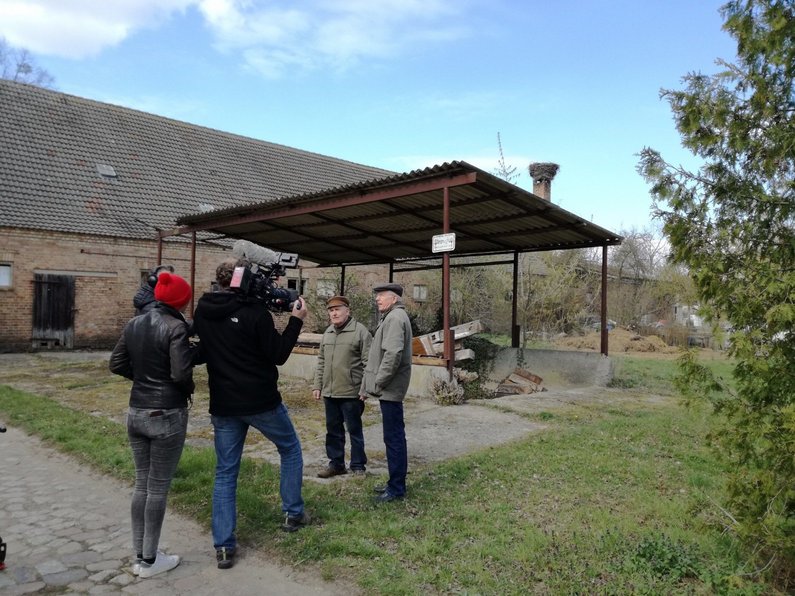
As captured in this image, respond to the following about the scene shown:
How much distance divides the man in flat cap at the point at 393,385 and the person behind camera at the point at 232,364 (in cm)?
120

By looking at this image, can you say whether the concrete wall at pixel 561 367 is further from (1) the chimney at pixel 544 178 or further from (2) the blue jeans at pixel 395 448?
(1) the chimney at pixel 544 178

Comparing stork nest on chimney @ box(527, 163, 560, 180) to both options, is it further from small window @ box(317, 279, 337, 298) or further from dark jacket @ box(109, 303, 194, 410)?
dark jacket @ box(109, 303, 194, 410)

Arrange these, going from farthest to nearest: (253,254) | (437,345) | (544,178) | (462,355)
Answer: (544,178), (437,345), (462,355), (253,254)

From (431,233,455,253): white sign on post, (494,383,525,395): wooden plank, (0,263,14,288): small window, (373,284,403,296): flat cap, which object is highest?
(431,233,455,253): white sign on post

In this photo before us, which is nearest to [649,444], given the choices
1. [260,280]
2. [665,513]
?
[665,513]

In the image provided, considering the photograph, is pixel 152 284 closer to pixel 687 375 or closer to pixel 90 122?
pixel 687 375

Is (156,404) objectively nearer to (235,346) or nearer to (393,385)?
(235,346)

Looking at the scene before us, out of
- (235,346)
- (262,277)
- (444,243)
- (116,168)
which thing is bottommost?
(235,346)

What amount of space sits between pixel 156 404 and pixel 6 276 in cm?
1664

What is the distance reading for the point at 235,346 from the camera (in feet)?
12.6

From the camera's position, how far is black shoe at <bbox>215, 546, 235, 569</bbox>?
3760mm

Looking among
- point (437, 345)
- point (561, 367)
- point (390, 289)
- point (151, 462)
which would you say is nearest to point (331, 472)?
point (390, 289)

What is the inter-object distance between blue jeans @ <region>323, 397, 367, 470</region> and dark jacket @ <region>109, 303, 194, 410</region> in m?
2.09

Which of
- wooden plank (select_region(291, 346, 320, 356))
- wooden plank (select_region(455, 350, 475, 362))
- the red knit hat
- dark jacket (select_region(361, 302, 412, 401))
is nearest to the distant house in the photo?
wooden plank (select_region(291, 346, 320, 356))
